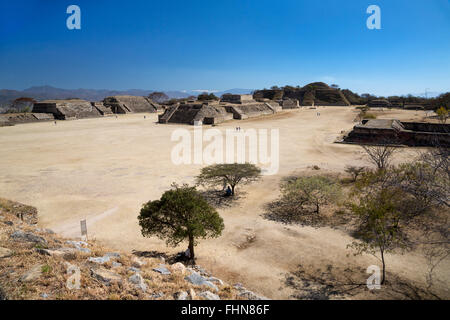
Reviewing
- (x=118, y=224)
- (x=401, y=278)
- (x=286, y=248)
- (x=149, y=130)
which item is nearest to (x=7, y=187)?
(x=118, y=224)

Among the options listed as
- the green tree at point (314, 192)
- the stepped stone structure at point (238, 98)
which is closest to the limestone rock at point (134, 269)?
the green tree at point (314, 192)

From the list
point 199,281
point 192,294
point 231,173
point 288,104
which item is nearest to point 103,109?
point 288,104

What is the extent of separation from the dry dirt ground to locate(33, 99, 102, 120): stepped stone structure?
2487 cm

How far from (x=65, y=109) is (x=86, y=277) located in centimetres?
5701

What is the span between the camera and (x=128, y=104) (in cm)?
6638

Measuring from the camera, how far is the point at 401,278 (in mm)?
7398

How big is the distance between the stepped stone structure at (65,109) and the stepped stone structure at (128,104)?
7866mm

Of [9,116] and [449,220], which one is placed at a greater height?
[9,116]

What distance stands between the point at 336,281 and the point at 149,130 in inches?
1355

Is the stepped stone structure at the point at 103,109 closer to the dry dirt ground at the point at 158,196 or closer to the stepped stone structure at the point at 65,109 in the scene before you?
the stepped stone structure at the point at 65,109

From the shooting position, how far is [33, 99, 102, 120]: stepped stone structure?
50.7m

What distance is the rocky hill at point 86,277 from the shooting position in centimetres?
471

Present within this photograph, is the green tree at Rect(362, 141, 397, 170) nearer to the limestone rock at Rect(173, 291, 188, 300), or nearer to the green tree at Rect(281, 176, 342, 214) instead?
the green tree at Rect(281, 176, 342, 214)
